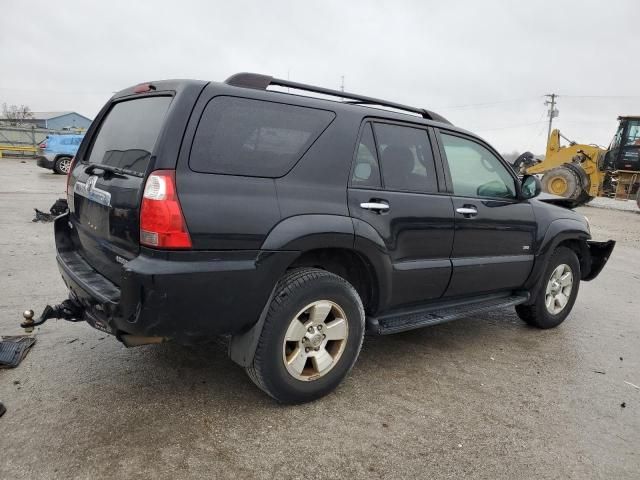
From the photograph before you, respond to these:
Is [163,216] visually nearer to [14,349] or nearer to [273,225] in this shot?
[273,225]

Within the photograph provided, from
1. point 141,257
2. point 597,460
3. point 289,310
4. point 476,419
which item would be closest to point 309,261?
point 289,310

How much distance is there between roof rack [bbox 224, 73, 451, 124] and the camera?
2.84 meters

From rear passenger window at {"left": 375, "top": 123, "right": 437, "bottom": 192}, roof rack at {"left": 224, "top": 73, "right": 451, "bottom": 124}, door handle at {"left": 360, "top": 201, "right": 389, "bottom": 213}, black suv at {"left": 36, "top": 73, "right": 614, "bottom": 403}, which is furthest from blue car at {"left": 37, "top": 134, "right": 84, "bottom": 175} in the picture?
door handle at {"left": 360, "top": 201, "right": 389, "bottom": 213}

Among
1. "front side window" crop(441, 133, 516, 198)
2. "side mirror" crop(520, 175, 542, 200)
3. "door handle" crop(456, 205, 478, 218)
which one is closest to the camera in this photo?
"door handle" crop(456, 205, 478, 218)

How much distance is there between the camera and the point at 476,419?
298cm

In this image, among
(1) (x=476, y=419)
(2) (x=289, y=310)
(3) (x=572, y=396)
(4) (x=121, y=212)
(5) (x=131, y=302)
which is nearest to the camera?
(5) (x=131, y=302)

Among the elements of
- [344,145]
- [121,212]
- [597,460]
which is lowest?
[597,460]

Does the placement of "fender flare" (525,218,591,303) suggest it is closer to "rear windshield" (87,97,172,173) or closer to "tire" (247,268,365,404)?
"tire" (247,268,365,404)

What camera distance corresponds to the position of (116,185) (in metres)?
2.70

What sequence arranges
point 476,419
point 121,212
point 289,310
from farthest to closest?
1. point 476,419
2. point 289,310
3. point 121,212

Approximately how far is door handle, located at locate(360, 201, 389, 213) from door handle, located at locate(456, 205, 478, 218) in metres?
0.75

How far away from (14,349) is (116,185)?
5.24 feet

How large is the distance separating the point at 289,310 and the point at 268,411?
0.64 m

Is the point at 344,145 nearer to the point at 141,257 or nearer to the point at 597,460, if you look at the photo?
the point at 141,257
